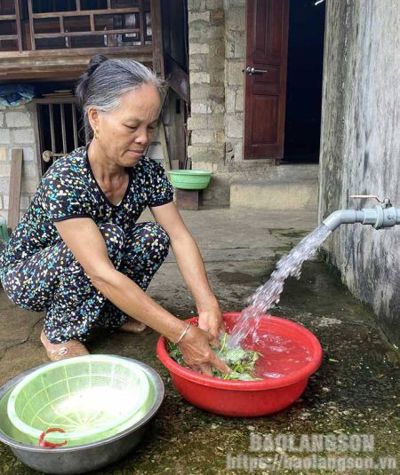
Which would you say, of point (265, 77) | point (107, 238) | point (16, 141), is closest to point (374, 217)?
point (107, 238)

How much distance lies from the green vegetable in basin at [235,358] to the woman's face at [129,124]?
702 millimetres

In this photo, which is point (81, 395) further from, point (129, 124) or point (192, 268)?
point (129, 124)

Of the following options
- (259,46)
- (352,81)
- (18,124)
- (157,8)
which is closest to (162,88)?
(352,81)

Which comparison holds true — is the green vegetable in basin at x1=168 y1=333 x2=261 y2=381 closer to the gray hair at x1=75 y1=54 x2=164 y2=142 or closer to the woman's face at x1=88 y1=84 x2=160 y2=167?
the woman's face at x1=88 y1=84 x2=160 y2=167

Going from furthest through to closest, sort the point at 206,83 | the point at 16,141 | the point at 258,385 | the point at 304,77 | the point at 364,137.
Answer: the point at 304,77 < the point at 16,141 < the point at 206,83 < the point at 364,137 < the point at 258,385

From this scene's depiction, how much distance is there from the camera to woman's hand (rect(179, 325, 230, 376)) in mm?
1441

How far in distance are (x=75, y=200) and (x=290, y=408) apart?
1.01 meters

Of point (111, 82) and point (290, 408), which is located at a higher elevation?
point (111, 82)

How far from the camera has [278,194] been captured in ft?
17.6

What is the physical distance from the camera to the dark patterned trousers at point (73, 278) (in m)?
1.73

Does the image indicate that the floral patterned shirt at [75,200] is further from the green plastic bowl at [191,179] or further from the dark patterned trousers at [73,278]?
the green plastic bowl at [191,179]

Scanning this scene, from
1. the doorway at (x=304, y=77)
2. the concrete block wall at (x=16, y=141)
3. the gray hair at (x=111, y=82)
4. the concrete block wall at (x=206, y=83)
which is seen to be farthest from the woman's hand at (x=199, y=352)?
the doorway at (x=304, y=77)

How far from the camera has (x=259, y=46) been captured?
205 inches

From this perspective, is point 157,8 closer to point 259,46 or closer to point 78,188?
point 259,46
